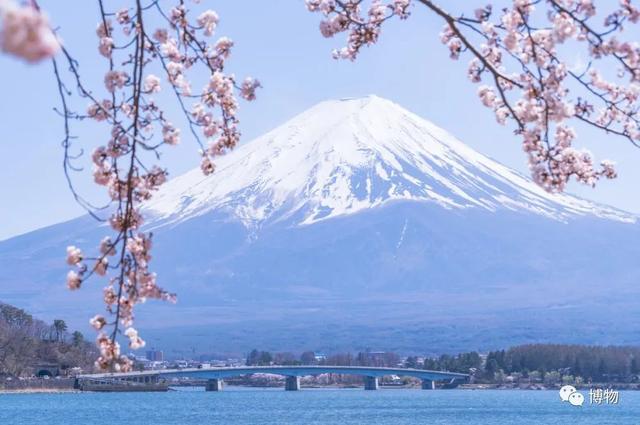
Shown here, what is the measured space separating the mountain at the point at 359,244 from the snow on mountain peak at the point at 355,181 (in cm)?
22

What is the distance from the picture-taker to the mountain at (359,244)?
131750 mm

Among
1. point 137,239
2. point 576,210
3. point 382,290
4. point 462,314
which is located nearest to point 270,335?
point 462,314

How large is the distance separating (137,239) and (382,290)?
142 meters

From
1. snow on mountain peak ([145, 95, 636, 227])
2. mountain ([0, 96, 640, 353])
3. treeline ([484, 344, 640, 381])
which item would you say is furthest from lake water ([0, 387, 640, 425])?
snow on mountain peak ([145, 95, 636, 227])

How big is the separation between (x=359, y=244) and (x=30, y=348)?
97.9 meters

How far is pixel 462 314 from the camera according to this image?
127 meters

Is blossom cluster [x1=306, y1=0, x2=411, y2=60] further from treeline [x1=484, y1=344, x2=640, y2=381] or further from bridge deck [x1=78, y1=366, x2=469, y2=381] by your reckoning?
treeline [x1=484, y1=344, x2=640, y2=381]

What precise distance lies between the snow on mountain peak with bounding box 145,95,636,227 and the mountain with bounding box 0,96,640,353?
0.22 m

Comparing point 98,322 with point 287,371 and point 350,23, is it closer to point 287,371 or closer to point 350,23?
point 350,23

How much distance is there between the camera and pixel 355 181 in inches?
6329

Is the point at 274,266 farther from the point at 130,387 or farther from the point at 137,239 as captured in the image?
the point at 137,239

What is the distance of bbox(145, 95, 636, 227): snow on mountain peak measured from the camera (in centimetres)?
15825

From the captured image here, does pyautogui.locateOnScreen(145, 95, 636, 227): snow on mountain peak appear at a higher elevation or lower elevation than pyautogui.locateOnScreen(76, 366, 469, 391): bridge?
higher

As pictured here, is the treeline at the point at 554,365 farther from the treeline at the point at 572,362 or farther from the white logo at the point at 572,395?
the white logo at the point at 572,395
